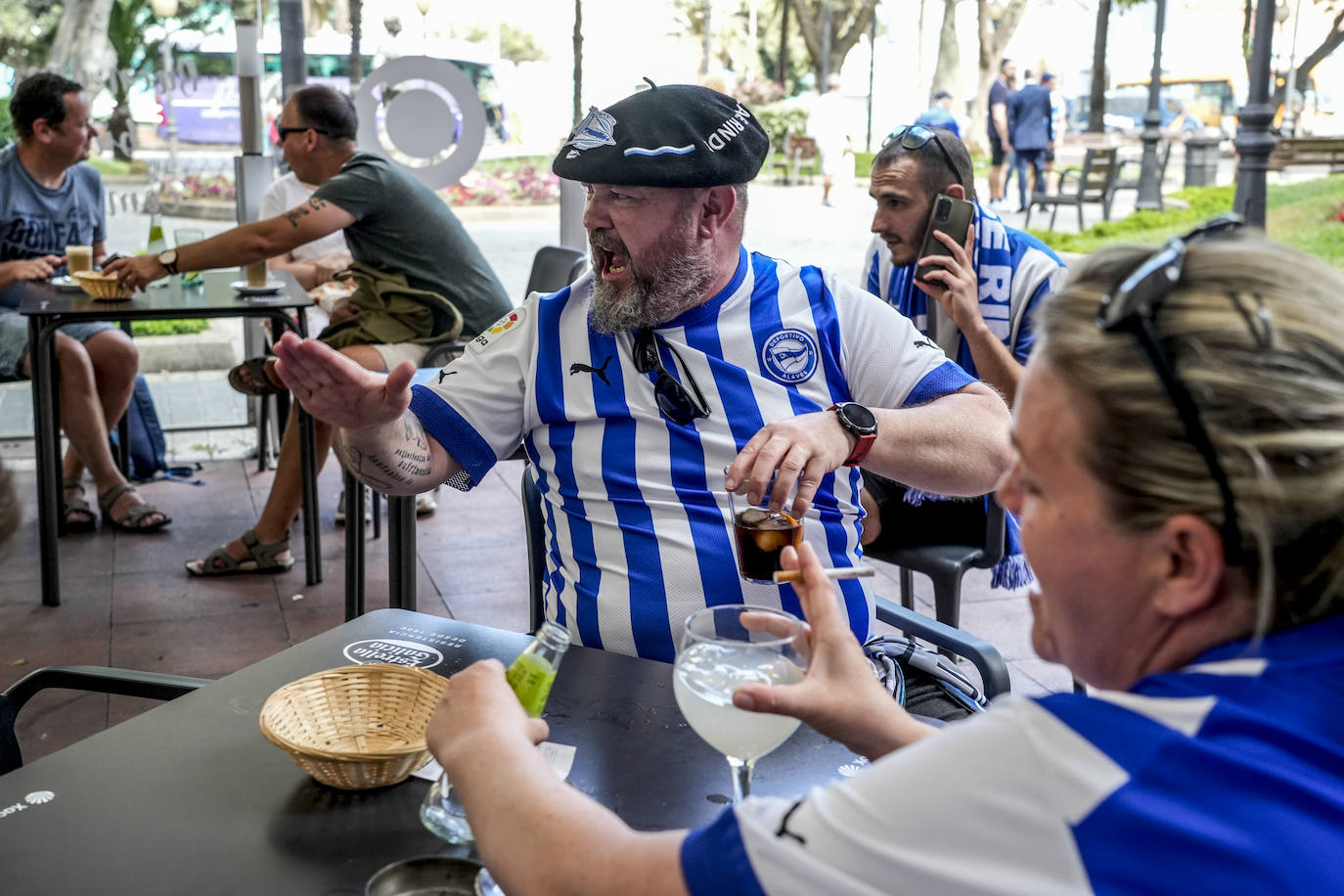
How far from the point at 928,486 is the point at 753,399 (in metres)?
0.36

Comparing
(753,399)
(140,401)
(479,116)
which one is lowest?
(140,401)

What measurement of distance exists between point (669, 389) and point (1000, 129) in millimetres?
14268

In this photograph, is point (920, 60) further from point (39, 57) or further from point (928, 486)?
point (928, 486)

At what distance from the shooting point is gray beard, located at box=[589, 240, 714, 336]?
230 cm

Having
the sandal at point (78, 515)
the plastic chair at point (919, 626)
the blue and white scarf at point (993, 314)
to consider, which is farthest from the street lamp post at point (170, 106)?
the plastic chair at point (919, 626)

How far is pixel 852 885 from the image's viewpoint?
85 centimetres

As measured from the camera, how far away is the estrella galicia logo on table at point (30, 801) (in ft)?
4.34

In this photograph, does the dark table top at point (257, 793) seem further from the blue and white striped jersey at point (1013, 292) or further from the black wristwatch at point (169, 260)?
the black wristwatch at point (169, 260)

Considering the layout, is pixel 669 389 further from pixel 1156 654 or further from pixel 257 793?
pixel 1156 654

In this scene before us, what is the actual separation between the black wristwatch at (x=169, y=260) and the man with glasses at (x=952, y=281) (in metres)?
2.46

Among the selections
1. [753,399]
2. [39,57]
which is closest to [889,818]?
[753,399]

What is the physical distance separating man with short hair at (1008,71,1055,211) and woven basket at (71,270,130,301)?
12120 millimetres

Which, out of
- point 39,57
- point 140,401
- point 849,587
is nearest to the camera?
point 849,587

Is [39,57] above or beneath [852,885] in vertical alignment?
above
